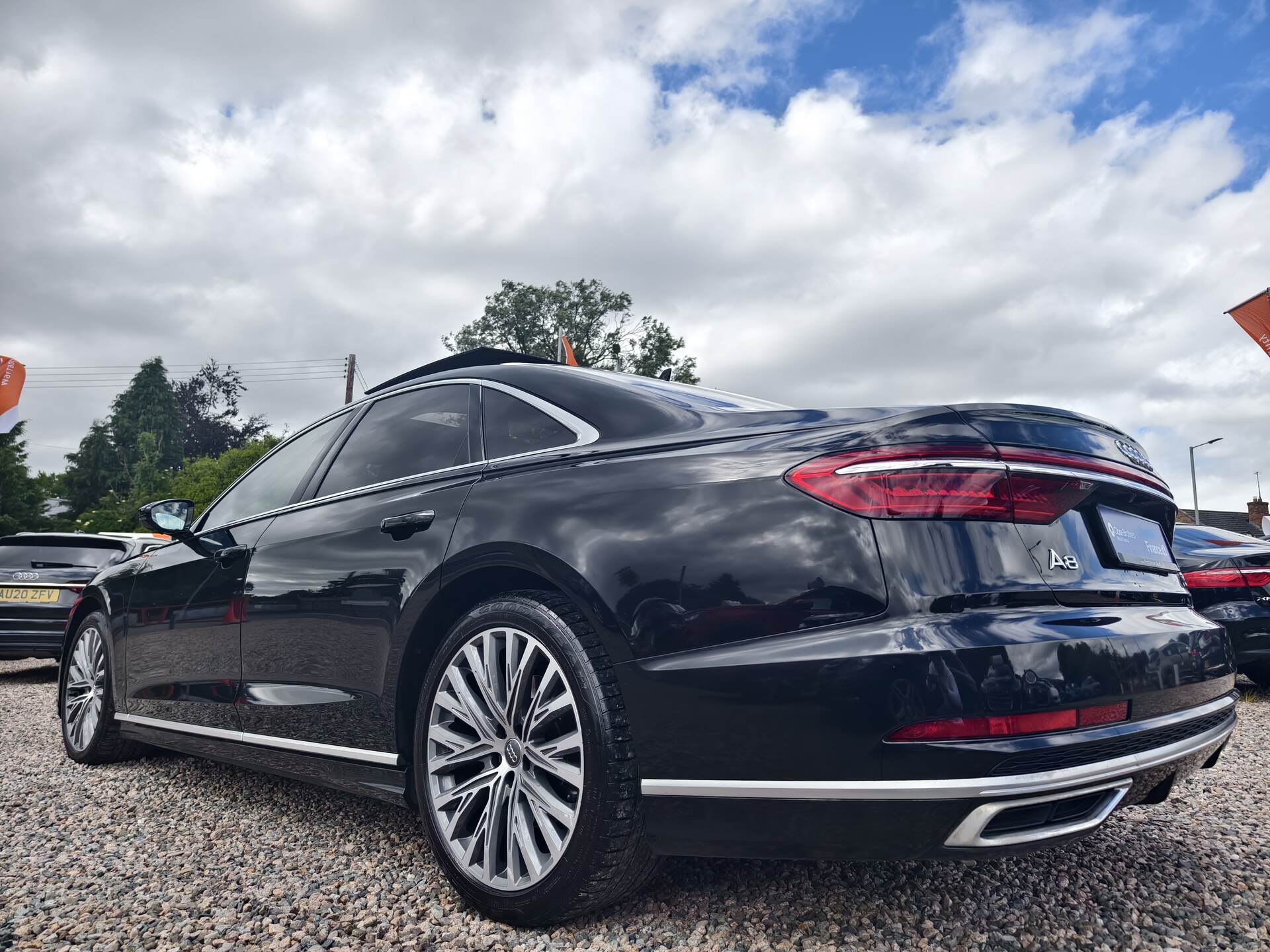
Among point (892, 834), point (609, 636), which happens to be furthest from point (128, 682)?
point (892, 834)

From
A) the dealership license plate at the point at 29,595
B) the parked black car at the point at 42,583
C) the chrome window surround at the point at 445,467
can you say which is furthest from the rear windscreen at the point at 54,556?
the chrome window surround at the point at 445,467

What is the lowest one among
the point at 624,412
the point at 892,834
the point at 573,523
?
the point at 892,834

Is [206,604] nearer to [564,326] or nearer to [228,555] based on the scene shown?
[228,555]

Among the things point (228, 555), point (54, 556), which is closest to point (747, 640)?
point (228, 555)

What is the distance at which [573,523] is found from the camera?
2.27 m

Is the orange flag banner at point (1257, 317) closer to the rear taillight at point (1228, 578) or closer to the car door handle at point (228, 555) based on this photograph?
the rear taillight at point (1228, 578)

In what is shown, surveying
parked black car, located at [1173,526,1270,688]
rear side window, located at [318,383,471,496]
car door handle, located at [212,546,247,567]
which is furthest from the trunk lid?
parked black car, located at [1173,526,1270,688]

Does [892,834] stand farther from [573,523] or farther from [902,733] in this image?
[573,523]

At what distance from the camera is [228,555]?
3533mm

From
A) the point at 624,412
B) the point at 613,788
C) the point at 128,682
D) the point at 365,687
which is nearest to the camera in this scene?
the point at 613,788

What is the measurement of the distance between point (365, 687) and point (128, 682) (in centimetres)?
201

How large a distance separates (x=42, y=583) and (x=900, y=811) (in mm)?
9149

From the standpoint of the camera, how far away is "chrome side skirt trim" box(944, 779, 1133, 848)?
1768mm

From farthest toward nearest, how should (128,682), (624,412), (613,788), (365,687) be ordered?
(128,682), (365,687), (624,412), (613,788)
